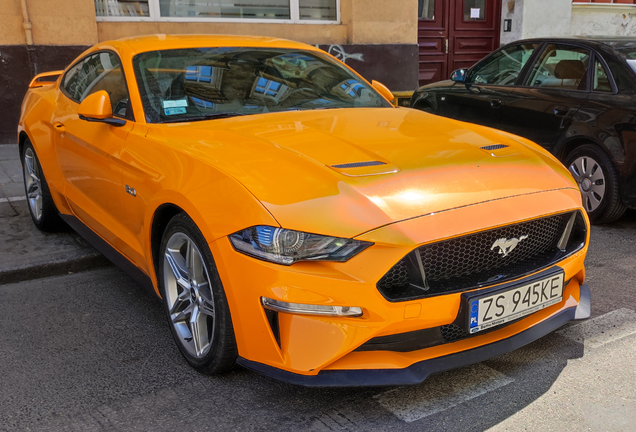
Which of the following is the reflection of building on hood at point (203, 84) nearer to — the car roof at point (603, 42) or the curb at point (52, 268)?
the curb at point (52, 268)

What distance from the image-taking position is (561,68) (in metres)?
5.87

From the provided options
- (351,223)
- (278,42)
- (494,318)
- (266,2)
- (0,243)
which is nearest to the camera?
(351,223)

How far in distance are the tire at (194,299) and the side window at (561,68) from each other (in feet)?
13.5

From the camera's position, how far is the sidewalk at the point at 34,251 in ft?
14.6

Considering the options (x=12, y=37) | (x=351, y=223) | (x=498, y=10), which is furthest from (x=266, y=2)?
(x=351, y=223)

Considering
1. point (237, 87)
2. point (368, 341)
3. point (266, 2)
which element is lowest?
point (368, 341)

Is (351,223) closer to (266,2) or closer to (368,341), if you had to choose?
(368,341)

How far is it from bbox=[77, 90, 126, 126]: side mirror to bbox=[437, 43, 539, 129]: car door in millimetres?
4019

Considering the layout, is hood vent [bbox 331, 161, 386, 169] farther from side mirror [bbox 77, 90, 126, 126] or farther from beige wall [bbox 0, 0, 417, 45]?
beige wall [bbox 0, 0, 417, 45]

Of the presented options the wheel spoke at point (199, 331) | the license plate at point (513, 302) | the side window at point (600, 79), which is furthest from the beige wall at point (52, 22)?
the license plate at point (513, 302)

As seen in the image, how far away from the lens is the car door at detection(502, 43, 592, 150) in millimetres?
5594

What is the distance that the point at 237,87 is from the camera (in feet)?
12.3

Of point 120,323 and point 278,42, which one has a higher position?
point 278,42

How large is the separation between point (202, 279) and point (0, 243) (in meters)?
2.78
